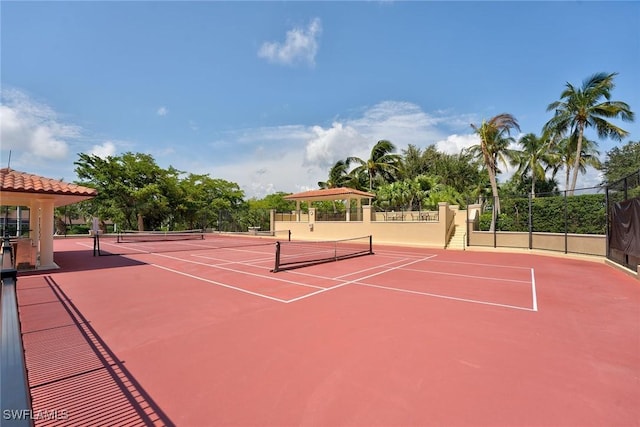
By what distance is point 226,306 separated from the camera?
6.81 m

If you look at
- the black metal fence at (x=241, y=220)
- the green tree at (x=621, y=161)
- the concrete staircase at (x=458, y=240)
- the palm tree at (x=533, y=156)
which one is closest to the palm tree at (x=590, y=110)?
the palm tree at (x=533, y=156)

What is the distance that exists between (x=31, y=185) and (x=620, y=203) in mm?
20203

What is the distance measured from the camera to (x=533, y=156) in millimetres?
32906

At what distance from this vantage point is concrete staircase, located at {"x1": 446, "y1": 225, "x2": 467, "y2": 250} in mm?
21016

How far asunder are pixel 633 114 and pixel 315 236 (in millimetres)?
25709

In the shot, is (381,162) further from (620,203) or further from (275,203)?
(620,203)

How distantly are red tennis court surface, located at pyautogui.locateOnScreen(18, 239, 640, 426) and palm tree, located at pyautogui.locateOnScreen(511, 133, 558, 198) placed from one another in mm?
27964

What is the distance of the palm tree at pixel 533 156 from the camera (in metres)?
32.6

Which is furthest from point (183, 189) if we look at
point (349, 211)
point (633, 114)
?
point (633, 114)

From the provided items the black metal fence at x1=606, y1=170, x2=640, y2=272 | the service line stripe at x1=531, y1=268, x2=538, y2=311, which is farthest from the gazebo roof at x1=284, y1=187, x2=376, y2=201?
the service line stripe at x1=531, y1=268, x2=538, y2=311

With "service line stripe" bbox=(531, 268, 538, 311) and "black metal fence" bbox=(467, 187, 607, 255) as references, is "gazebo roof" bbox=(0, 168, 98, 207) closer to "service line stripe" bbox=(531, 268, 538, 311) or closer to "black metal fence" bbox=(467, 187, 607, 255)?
"service line stripe" bbox=(531, 268, 538, 311)

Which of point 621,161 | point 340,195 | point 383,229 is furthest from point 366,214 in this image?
point 621,161

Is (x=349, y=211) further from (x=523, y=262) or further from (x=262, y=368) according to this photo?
(x=262, y=368)

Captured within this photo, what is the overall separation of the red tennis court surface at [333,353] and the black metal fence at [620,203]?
2.68 metres
